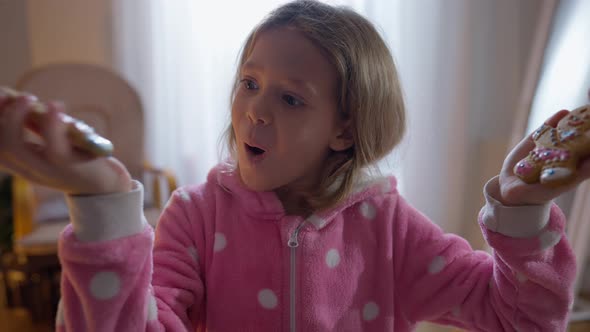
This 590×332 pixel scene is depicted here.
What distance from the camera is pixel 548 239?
2.33ft

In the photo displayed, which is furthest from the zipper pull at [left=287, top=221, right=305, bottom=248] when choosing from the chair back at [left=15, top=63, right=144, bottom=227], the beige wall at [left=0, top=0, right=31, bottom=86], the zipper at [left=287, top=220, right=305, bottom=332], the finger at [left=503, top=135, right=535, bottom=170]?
the beige wall at [left=0, top=0, right=31, bottom=86]

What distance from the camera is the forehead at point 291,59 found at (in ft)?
2.63

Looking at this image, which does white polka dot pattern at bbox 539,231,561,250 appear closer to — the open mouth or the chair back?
the open mouth

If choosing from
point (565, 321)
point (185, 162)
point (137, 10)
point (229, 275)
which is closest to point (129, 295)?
point (229, 275)

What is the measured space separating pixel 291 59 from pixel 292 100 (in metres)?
0.06

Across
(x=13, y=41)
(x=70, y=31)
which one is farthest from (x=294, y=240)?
(x=13, y=41)

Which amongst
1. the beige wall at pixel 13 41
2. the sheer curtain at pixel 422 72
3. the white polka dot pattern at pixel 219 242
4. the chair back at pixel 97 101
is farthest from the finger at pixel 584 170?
the beige wall at pixel 13 41

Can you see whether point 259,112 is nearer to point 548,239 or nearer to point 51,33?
point 548,239

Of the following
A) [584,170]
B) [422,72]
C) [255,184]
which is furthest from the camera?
[422,72]

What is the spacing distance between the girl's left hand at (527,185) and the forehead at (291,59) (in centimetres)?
30

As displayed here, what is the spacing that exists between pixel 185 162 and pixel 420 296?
1.83 meters

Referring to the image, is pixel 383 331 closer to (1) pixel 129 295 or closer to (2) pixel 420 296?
(2) pixel 420 296

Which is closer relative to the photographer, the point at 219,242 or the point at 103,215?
the point at 103,215

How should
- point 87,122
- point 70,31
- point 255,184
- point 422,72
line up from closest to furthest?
point 255,184 → point 422,72 → point 87,122 → point 70,31
